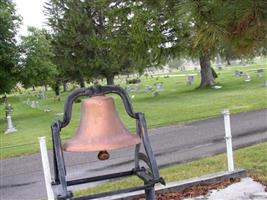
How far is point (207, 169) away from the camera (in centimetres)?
700

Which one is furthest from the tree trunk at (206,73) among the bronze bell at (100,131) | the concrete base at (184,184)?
the bronze bell at (100,131)

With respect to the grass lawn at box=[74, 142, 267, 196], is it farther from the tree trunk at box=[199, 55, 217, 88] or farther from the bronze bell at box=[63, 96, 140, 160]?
the tree trunk at box=[199, 55, 217, 88]

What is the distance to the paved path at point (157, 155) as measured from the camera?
827cm

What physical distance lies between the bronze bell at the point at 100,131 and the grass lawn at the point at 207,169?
3.53m

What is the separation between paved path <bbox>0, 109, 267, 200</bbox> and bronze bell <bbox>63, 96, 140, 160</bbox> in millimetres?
4706

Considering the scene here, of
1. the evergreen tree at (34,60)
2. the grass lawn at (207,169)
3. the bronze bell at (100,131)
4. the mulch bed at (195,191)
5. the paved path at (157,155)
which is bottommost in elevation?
the paved path at (157,155)

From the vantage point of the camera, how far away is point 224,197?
17.4 ft

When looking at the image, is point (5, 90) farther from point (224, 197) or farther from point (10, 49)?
point (224, 197)

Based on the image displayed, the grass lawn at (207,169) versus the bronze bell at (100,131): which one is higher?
the bronze bell at (100,131)

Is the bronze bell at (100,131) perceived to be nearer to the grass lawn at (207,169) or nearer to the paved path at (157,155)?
the grass lawn at (207,169)

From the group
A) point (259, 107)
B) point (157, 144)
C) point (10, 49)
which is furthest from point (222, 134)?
point (10, 49)

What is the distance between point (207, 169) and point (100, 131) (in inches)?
178

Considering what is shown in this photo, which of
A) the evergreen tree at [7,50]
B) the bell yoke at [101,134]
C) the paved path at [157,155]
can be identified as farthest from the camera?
the evergreen tree at [7,50]

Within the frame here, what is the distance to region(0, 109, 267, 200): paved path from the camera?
325 inches
